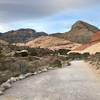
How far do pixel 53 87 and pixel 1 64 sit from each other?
15567mm

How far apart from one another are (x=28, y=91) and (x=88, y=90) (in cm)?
311

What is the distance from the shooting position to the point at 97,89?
67.8 feet

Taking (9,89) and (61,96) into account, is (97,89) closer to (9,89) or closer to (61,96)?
(61,96)

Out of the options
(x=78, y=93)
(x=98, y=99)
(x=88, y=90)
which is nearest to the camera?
(x=98, y=99)

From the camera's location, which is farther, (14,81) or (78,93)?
(14,81)

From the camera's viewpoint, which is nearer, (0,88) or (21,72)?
(0,88)

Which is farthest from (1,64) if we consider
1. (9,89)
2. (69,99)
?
(69,99)

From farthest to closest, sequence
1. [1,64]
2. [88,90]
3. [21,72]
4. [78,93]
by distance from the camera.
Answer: [1,64] < [21,72] < [88,90] < [78,93]

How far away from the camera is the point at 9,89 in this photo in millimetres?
21312

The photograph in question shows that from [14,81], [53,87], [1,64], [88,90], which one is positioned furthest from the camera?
[1,64]

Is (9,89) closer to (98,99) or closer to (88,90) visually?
(88,90)

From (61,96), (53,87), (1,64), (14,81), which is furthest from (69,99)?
(1,64)

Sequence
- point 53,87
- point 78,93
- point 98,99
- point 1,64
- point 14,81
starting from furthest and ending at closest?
point 1,64, point 14,81, point 53,87, point 78,93, point 98,99

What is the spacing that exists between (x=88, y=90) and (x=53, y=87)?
231 cm
